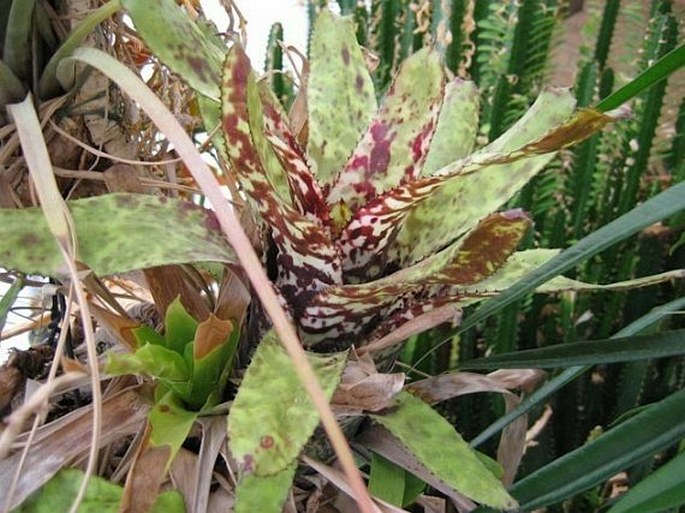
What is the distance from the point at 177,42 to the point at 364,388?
159mm

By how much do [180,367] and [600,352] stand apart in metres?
0.19

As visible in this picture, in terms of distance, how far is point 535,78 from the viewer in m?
0.89

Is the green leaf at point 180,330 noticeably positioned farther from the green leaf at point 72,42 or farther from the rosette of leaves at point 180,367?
the green leaf at point 72,42

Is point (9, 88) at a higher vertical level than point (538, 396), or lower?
higher

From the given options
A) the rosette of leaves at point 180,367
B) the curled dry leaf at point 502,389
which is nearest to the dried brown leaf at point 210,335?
the rosette of leaves at point 180,367

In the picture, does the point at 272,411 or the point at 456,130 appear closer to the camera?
the point at 272,411

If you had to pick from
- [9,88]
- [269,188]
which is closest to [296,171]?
[269,188]

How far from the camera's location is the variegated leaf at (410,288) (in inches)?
12.6

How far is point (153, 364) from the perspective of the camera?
339mm

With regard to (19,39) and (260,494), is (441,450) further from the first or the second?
(19,39)

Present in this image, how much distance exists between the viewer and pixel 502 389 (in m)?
0.43

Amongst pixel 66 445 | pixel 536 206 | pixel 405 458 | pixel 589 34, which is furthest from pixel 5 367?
pixel 589 34

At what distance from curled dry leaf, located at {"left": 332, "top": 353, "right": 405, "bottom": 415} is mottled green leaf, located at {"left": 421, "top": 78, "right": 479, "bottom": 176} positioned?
107 millimetres

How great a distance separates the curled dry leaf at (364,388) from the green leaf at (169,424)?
2.4 inches
